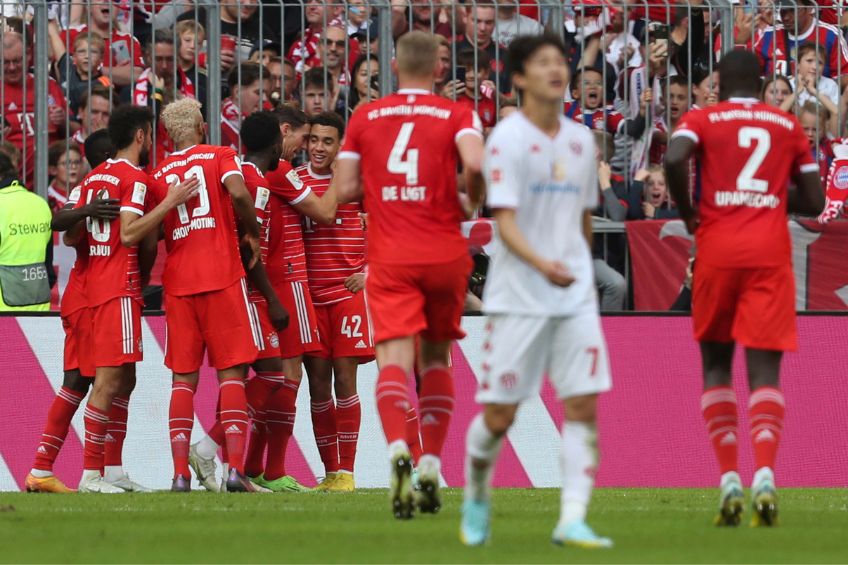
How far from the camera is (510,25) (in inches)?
527

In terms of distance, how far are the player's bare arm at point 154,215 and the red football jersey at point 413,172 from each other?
239cm

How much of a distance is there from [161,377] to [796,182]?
228 inches

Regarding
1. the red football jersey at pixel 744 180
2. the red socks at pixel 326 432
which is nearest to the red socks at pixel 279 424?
the red socks at pixel 326 432

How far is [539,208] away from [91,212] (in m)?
4.74

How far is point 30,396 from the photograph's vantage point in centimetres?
1269

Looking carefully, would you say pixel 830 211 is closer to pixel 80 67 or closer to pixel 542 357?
pixel 80 67

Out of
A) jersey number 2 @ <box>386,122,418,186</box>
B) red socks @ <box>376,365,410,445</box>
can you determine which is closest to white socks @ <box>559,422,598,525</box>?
red socks @ <box>376,365,410,445</box>

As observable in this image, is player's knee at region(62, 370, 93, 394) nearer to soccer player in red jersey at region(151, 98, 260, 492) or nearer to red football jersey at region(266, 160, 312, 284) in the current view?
soccer player in red jersey at region(151, 98, 260, 492)

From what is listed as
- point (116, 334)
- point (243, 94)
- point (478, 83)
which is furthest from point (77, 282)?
point (478, 83)

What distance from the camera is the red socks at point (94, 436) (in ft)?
36.3

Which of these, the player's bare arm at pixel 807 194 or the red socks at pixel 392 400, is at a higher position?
the player's bare arm at pixel 807 194

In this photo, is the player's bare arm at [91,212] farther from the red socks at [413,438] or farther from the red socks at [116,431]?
the red socks at [413,438]

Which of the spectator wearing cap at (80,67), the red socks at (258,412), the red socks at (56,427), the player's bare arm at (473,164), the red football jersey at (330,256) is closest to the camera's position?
the player's bare arm at (473,164)

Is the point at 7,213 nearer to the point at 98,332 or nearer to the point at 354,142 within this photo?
the point at 98,332
